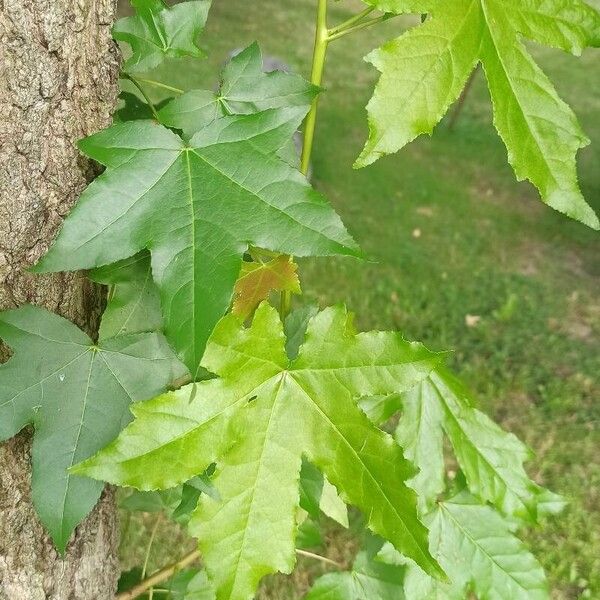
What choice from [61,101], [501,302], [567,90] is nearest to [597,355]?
[501,302]

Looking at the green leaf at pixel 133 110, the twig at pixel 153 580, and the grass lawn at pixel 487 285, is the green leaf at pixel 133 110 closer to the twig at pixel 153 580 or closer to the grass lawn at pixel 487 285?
the twig at pixel 153 580

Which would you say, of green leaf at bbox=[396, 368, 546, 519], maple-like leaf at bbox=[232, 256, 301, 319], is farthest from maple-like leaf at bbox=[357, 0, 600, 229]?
green leaf at bbox=[396, 368, 546, 519]

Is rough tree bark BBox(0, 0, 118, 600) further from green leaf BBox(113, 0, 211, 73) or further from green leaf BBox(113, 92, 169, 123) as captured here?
green leaf BBox(113, 92, 169, 123)

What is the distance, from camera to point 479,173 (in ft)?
18.4

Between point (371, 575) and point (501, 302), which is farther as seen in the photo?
point (501, 302)

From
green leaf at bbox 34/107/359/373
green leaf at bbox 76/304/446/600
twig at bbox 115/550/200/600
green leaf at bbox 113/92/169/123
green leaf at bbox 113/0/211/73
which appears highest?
green leaf at bbox 113/0/211/73

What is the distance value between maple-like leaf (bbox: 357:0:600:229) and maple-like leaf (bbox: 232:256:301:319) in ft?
0.76

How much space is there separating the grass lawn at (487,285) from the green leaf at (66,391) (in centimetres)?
136

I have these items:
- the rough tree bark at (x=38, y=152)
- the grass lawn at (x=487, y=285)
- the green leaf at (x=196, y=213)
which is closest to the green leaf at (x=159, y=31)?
the rough tree bark at (x=38, y=152)

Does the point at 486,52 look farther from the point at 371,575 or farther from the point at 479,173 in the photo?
the point at 479,173

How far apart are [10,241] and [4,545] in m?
0.44

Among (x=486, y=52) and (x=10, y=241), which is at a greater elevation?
(x=486, y=52)

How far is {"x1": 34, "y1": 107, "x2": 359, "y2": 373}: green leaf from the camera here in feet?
2.25

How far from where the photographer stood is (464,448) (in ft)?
3.87
